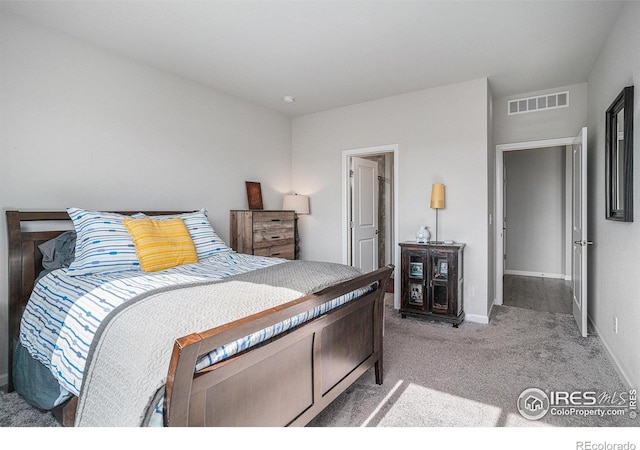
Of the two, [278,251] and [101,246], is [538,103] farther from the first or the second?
[101,246]

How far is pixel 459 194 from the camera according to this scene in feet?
12.4

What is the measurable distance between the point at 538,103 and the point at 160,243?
4290mm

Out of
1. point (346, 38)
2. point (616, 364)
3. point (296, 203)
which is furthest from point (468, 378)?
point (296, 203)

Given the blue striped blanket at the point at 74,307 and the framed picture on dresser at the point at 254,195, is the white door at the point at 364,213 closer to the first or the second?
the framed picture on dresser at the point at 254,195

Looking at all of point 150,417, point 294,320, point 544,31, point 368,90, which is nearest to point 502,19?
point 544,31

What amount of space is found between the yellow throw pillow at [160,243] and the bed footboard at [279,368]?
4.22ft

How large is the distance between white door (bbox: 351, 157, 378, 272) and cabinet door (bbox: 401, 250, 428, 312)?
1053mm

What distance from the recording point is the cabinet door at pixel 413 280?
12.2ft

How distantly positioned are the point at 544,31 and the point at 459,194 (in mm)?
1631

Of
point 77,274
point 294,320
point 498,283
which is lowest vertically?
point 498,283

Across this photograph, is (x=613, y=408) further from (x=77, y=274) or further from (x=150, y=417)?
(x=77, y=274)

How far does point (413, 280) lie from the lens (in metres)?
3.76

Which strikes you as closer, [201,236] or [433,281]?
[201,236]

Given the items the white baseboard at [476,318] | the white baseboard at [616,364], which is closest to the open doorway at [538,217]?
the white baseboard at [476,318]
